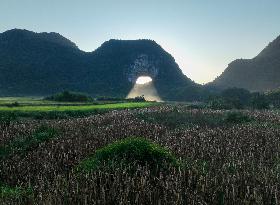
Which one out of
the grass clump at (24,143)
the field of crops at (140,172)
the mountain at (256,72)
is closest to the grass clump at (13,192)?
the field of crops at (140,172)

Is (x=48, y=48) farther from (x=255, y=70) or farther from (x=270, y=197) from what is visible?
(x=270, y=197)

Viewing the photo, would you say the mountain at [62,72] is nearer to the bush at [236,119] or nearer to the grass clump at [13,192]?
the bush at [236,119]

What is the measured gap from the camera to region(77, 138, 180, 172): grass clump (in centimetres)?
1123

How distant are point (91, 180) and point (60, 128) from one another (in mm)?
12566

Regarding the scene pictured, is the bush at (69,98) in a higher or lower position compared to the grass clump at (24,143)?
higher

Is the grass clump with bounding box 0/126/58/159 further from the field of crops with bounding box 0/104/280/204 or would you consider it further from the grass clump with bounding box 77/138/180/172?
the grass clump with bounding box 77/138/180/172

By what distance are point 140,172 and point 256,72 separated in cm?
15686

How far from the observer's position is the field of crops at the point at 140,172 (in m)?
8.62

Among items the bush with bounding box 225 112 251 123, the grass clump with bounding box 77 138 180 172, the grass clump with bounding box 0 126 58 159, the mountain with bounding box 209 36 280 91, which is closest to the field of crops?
the grass clump with bounding box 0 126 58 159

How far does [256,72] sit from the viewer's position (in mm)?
160750

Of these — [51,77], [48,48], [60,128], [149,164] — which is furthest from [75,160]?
[48,48]

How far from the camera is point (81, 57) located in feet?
633

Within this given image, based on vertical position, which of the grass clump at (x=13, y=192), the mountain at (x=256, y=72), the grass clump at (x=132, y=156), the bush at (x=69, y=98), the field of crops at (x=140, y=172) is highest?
the mountain at (x=256, y=72)

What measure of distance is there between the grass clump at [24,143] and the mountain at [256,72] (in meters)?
132
